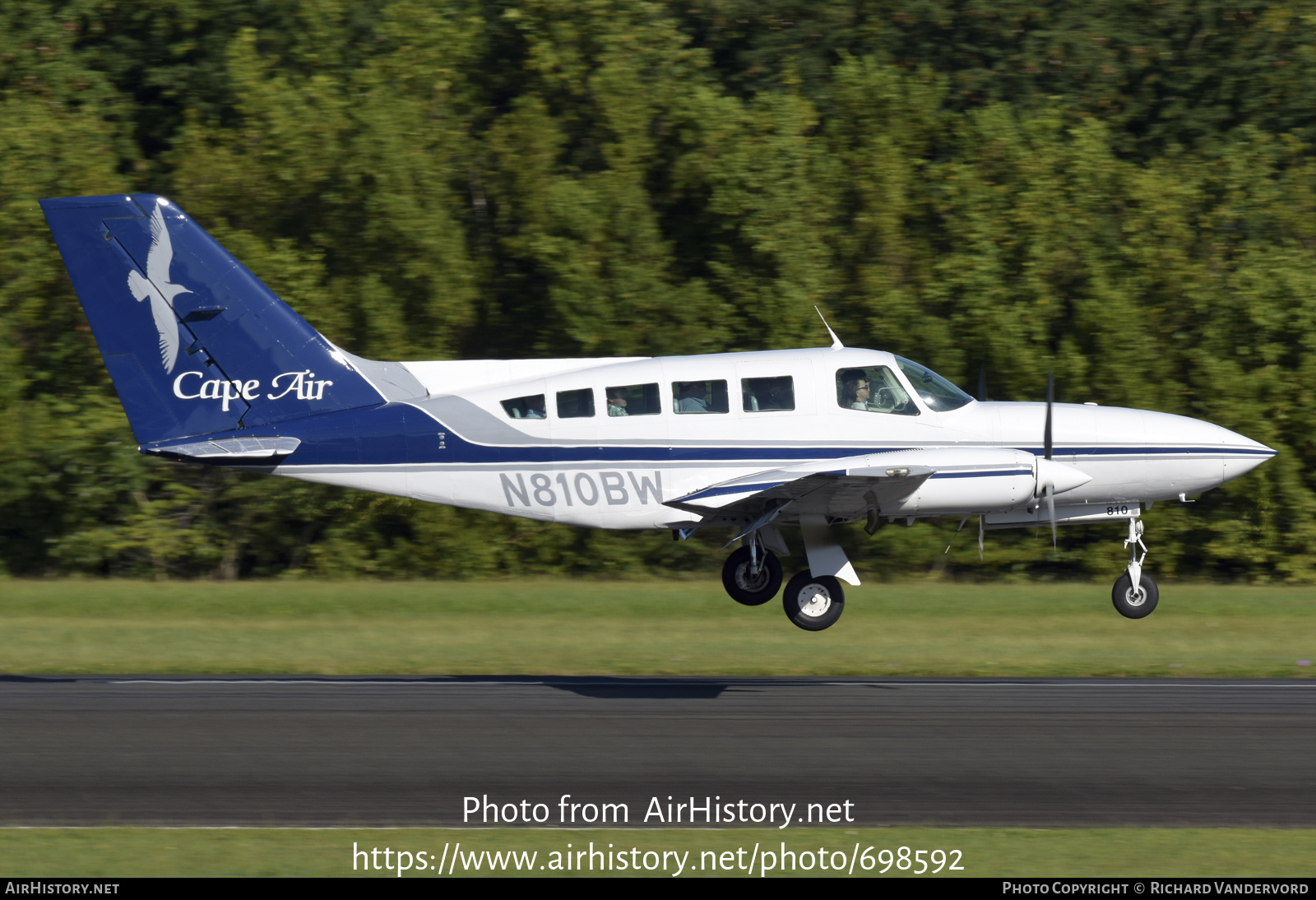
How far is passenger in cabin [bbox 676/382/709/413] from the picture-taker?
1415cm

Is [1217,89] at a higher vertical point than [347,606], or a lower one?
higher

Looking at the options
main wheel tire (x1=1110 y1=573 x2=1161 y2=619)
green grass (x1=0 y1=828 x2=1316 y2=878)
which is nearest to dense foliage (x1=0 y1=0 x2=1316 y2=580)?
main wheel tire (x1=1110 y1=573 x2=1161 y2=619)

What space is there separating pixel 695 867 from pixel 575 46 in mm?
20907

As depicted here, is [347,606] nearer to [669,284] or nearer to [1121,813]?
[669,284]

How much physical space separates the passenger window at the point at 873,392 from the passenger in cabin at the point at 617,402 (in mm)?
2200

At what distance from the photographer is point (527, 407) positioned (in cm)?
1426

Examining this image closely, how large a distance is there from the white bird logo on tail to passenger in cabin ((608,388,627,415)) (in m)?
4.65

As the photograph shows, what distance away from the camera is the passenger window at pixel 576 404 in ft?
46.6

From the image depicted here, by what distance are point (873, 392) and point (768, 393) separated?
1092mm

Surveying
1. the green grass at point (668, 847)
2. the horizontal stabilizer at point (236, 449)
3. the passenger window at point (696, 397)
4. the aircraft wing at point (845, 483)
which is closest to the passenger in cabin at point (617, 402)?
the passenger window at point (696, 397)

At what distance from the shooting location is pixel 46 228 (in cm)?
2420

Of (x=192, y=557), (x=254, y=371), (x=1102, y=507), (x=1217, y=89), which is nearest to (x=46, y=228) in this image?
(x=192, y=557)

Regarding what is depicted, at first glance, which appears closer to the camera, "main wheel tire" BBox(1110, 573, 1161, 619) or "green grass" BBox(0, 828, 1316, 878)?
"green grass" BBox(0, 828, 1316, 878)

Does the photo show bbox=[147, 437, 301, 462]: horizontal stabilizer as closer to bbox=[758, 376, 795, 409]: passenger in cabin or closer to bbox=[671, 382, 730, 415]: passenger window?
bbox=[671, 382, 730, 415]: passenger window
